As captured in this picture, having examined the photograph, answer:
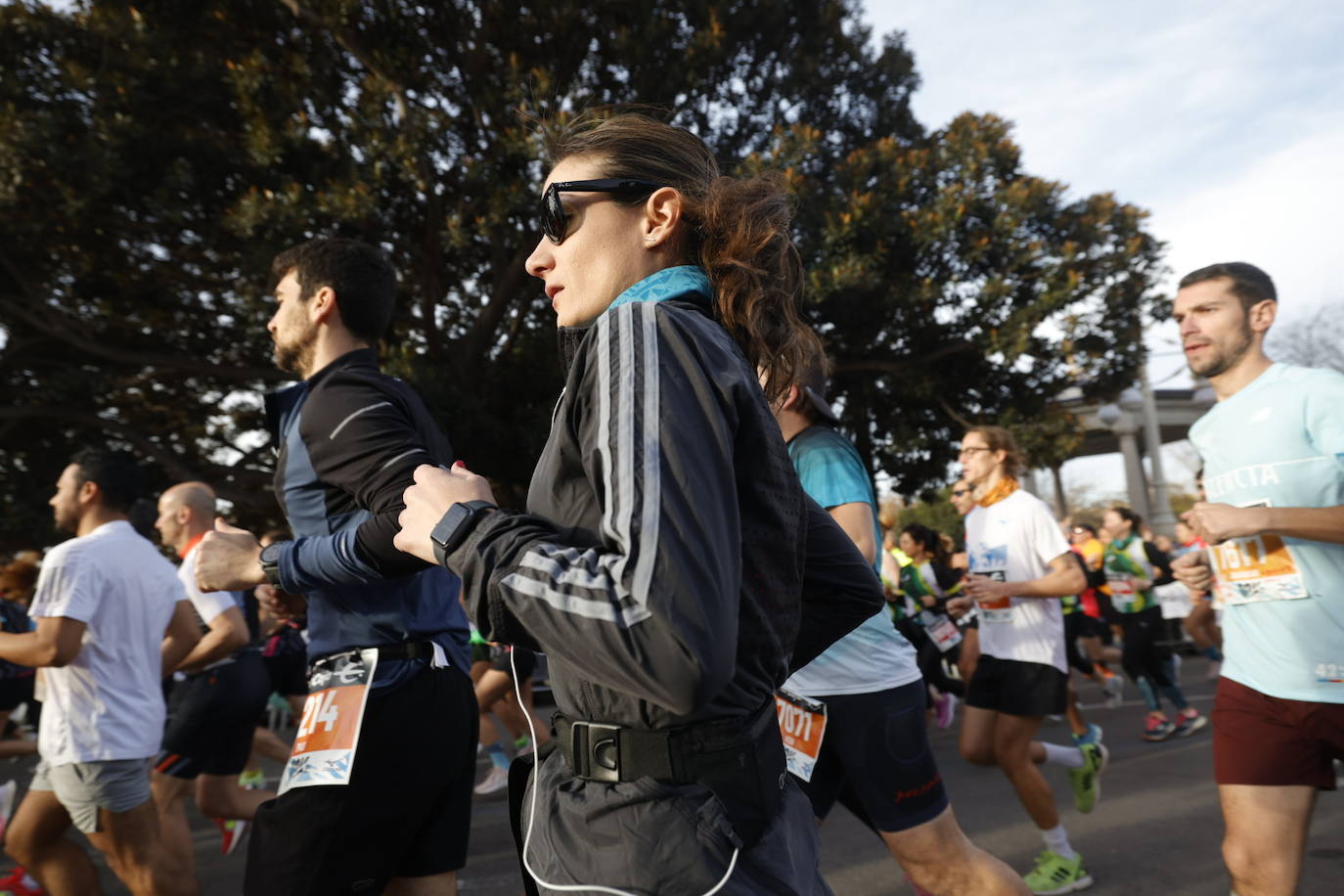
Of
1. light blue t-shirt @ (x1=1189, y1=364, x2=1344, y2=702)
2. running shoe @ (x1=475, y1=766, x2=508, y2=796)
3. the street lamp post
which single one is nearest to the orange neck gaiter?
light blue t-shirt @ (x1=1189, y1=364, x2=1344, y2=702)

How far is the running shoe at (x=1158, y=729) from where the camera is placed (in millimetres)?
8062

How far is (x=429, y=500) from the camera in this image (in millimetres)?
1332

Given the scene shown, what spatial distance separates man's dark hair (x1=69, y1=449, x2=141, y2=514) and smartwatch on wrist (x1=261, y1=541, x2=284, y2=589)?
7.61 feet

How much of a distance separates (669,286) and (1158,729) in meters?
8.20

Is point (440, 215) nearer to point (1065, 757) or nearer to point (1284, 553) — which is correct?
point (1065, 757)

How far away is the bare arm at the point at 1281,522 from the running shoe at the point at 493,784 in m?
5.17

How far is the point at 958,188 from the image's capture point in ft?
43.5

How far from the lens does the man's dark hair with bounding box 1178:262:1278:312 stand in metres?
3.32

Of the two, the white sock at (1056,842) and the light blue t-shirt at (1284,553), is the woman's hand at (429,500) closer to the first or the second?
the light blue t-shirt at (1284,553)

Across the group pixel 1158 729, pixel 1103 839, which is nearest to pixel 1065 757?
pixel 1103 839

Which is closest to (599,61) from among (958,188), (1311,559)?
(958,188)

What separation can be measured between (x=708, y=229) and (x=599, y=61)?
11982 mm

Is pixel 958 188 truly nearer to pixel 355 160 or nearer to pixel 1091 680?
pixel 1091 680

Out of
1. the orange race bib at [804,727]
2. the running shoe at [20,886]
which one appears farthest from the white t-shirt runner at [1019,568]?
the running shoe at [20,886]
